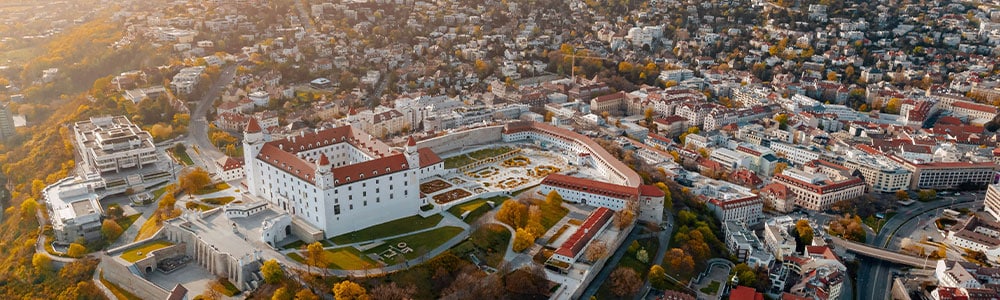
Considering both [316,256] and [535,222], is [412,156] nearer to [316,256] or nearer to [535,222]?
[535,222]

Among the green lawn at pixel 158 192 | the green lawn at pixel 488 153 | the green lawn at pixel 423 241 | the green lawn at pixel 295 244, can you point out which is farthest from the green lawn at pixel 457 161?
the green lawn at pixel 158 192

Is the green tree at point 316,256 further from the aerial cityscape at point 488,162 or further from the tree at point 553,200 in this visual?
the tree at point 553,200

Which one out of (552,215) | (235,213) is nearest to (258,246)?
(235,213)

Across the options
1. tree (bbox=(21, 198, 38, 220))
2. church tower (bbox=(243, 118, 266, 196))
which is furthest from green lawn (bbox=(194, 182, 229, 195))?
tree (bbox=(21, 198, 38, 220))

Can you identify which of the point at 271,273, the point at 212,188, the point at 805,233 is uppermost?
the point at 271,273

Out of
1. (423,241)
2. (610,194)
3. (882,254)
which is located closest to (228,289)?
(423,241)

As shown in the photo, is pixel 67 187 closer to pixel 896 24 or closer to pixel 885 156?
pixel 885 156
